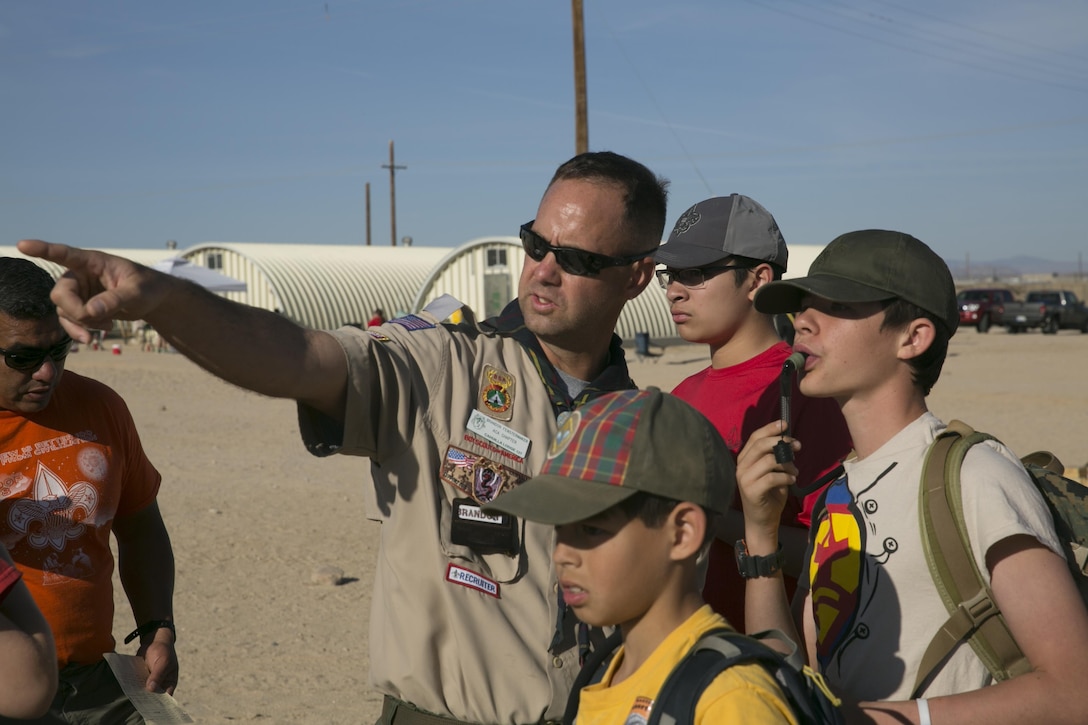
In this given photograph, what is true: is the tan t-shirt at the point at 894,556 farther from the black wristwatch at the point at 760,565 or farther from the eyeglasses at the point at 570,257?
the eyeglasses at the point at 570,257

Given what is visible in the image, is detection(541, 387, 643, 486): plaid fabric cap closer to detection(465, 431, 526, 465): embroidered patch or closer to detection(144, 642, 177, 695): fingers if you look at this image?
detection(465, 431, 526, 465): embroidered patch

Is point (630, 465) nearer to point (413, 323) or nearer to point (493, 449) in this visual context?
point (493, 449)

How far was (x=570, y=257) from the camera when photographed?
315 cm

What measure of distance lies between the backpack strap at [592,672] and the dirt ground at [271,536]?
4.20 m

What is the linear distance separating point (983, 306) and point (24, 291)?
44.8 metres

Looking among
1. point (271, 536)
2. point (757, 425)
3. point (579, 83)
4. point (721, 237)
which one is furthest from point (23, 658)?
point (579, 83)

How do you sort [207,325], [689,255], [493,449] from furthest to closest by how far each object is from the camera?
1. [689,255]
2. [493,449]
3. [207,325]

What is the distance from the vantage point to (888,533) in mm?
2408

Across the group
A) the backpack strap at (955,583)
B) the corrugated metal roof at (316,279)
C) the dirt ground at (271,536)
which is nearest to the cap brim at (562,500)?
the backpack strap at (955,583)

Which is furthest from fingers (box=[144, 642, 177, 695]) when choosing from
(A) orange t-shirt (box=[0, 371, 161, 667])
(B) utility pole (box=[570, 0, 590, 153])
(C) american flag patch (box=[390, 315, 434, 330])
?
(B) utility pole (box=[570, 0, 590, 153])

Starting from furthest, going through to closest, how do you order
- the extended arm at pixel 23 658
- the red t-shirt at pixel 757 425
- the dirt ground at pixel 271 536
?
1. the dirt ground at pixel 271 536
2. the red t-shirt at pixel 757 425
3. the extended arm at pixel 23 658

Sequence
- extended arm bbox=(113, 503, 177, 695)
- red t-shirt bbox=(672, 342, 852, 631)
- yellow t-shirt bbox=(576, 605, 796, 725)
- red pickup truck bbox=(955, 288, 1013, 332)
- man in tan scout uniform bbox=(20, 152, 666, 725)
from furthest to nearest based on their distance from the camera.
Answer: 1. red pickup truck bbox=(955, 288, 1013, 332)
2. extended arm bbox=(113, 503, 177, 695)
3. red t-shirt bbox=(672, 342, 852, 631)
4. man in tan scout uniform bbox=(20, 152, 666, 725)
5. yellow t-shirt bbox=(576, 605, 796, 725)

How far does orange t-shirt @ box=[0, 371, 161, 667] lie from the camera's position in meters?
3.47

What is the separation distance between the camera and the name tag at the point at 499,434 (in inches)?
110
